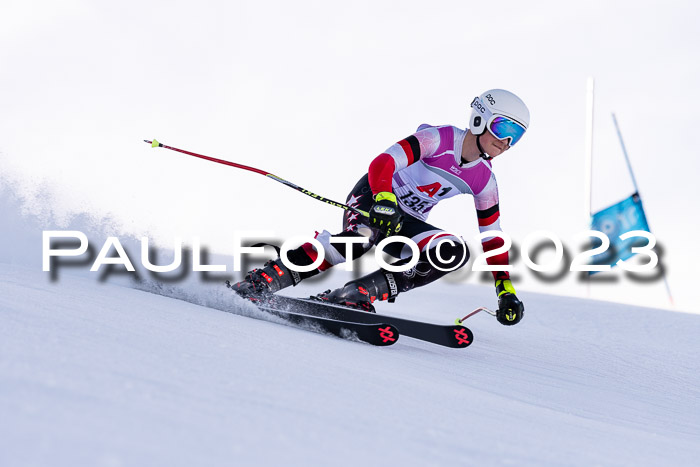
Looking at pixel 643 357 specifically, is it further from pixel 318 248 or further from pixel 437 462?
pixel 437 462

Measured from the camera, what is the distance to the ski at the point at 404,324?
364cm

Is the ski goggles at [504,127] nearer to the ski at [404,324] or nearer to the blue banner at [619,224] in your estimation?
the ski at [404,324]

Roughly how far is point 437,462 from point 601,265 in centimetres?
868

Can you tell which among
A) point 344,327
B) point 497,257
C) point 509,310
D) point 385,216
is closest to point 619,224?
point 497,257

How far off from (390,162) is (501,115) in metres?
0.73

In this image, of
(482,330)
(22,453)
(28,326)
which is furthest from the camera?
(482,330)

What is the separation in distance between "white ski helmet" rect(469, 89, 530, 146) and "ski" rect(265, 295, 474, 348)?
122cm

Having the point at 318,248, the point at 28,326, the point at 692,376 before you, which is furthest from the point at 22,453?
the point at 692,376

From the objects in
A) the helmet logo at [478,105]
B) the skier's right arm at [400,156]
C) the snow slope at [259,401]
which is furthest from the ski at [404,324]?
the helmet logo at [478,105]

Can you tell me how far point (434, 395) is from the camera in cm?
181

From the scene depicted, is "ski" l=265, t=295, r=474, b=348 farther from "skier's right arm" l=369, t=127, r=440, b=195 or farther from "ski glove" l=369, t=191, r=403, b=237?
"skier's right arm" l=369, t=127, r=440, b=195

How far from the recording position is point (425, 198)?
434 cm

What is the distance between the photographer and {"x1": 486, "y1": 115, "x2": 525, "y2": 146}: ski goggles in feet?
13.0

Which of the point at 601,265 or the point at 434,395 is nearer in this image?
the point at 434,395
